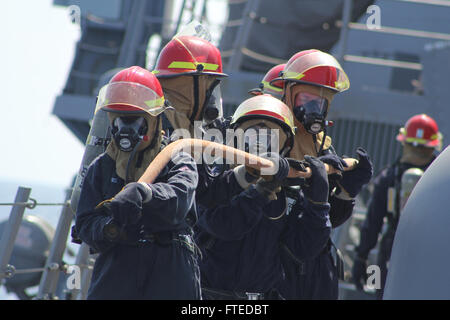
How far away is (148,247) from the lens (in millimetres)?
3029

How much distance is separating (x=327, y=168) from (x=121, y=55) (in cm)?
1113

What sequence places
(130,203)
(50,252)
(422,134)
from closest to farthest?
(130,203)
(50,252)
(422,134)

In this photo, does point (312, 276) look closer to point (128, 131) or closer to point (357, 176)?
point (357, 176)

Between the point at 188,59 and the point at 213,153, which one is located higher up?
the point at 188,59

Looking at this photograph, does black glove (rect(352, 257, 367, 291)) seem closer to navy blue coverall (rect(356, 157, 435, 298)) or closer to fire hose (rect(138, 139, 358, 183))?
navy blue coverall (rect(356, 157, 435, 298))

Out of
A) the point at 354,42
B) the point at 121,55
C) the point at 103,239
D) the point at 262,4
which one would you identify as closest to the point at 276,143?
the point at 103,239

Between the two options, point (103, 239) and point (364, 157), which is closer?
point (103, 239)

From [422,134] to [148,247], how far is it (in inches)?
175

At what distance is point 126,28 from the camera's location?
14484 mm

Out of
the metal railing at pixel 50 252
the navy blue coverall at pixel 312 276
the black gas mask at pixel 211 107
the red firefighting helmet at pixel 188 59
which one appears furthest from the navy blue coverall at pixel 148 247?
the metal railing at pixel 50 252

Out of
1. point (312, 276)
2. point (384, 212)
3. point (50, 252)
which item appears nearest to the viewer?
point (312, 276)

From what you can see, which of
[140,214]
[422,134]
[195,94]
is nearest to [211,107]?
[195,94]

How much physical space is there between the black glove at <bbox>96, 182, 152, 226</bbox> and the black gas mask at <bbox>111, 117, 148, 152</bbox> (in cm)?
35
